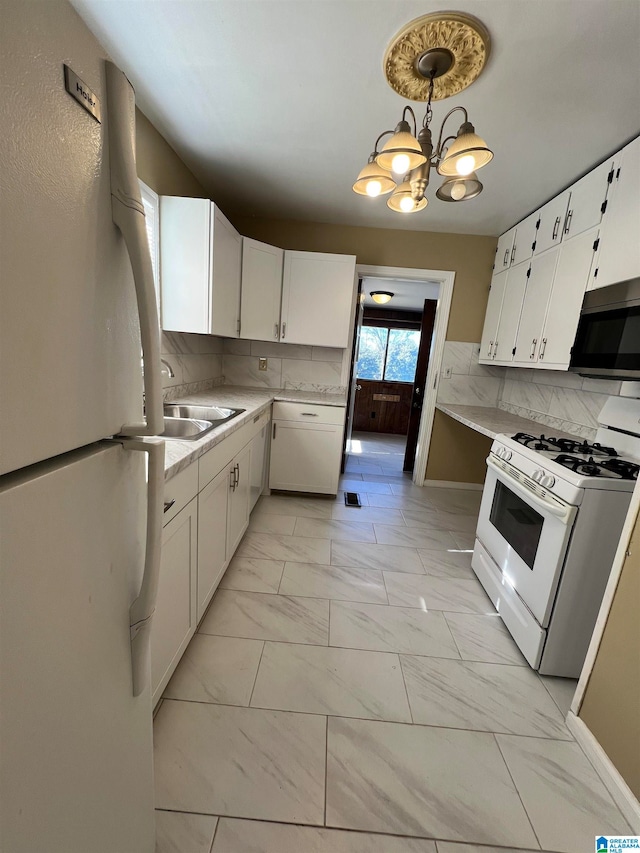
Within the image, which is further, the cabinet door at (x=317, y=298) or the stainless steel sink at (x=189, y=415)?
the cabinet door at (x=317, y=298)

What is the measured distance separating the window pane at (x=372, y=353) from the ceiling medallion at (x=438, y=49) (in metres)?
5.31

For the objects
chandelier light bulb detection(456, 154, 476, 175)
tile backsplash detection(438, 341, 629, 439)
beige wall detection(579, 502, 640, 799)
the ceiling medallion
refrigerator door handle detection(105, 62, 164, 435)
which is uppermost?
the ceiling medallion

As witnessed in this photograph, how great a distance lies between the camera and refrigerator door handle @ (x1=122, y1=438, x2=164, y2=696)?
25.1 inches

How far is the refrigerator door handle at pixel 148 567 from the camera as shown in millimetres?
637

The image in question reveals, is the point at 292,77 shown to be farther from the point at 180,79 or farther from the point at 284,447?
the point at 284,447

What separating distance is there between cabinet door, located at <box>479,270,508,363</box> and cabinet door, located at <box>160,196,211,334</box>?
2.52m

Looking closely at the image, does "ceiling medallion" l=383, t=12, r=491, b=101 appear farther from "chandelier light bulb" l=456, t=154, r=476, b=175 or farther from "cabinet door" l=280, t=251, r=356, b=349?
"cabinet door" l=280, t=251, r=356, b=349

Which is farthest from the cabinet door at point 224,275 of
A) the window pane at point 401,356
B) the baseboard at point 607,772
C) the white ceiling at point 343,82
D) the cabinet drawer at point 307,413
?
the window pane at point 401,356

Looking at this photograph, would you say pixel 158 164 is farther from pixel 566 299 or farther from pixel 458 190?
pixel 566 299

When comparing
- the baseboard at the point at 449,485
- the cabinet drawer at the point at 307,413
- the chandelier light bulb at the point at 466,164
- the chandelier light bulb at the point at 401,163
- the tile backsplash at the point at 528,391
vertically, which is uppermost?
the chandelier light bulb at the point at 466,164

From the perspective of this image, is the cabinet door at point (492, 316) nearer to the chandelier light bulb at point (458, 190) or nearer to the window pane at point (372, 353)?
the chandelier light bulb at point (458, 190)

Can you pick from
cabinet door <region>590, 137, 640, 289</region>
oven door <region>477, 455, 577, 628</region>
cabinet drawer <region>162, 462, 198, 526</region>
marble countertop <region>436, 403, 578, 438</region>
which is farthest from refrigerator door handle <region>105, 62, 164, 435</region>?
cabinet door <region>590, 137, 640, 289</region>

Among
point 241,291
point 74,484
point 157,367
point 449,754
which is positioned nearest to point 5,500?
point 74,484

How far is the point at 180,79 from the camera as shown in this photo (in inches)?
66.9
